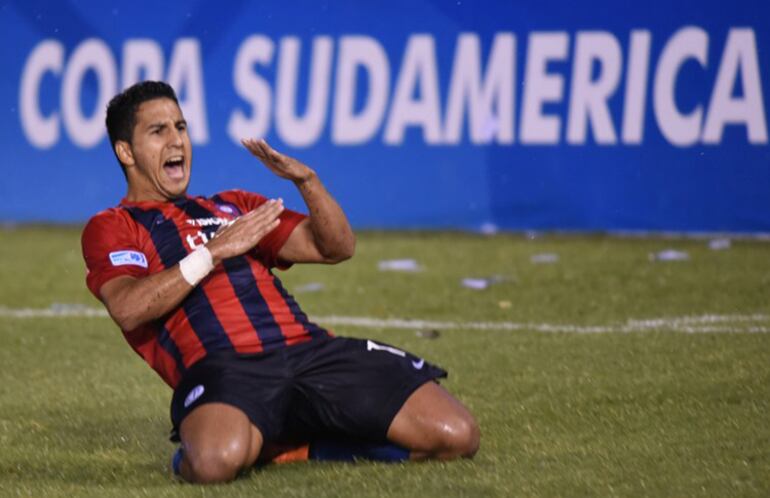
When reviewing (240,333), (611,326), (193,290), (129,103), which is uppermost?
(129,103)

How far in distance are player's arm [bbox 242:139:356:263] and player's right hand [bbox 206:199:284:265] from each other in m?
0.17

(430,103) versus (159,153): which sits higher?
(159,153)

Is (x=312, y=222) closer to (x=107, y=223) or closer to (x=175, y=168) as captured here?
(x=175, y=168)

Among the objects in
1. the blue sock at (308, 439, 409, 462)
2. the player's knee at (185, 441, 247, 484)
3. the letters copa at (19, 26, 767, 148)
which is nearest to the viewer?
the player's knee at (185, 441, 247, 484)

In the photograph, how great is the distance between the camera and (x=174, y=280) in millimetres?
5062

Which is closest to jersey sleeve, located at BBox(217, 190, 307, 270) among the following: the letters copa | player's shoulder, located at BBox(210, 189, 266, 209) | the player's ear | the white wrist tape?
player's shoulder, located at BBox(210, 189, 266, 209)

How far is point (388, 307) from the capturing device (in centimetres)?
858

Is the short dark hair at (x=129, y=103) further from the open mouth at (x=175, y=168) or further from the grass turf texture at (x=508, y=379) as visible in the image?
the grass turf texture at (x=508, y=379)

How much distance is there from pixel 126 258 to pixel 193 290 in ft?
0.78

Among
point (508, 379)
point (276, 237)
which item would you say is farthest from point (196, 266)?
point (508, 379)

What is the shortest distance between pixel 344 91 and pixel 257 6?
2.70 ft

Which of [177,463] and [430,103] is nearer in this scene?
[177,463]

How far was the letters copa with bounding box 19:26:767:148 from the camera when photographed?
10.3m

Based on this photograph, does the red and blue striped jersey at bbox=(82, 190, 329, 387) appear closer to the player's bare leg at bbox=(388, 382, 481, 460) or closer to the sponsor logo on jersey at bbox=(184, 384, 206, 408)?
the sponsor logo on jersey at bbox=(184, 384, 206, 408)
